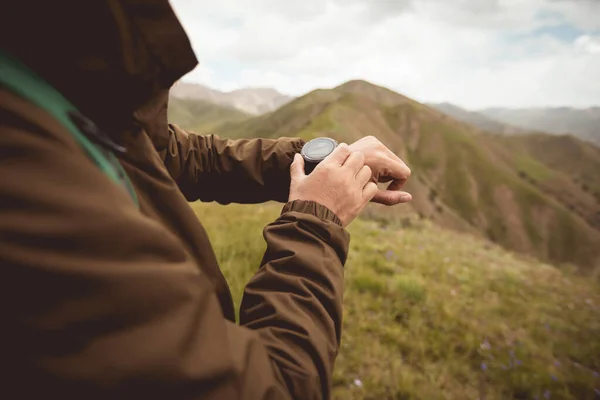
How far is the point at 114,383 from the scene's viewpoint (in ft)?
2.07

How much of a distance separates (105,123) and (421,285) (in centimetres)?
467

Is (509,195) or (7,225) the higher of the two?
(7,225)

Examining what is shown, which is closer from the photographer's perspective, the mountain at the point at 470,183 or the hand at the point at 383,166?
the hand at the point at 383,166

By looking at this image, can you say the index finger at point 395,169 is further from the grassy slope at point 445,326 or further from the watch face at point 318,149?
the grassy slope at point 445,326

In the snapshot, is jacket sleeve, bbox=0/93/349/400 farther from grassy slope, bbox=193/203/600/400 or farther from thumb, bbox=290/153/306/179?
grassy slope, bbox=193/203/600/400

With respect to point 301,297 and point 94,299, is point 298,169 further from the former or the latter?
→ point 94,299

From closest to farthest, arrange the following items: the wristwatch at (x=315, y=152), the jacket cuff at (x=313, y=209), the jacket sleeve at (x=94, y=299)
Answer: the jacket sleeve at (x=94, y=299)
the jacket cuff at (x=313, y=209)
the wristwatch at (x=315, y=152)

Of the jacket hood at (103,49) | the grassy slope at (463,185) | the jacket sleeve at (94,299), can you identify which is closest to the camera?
the jacket sleeve at (94,299)

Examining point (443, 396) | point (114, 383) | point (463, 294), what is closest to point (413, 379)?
point (443, 396)

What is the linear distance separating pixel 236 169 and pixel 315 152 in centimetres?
58

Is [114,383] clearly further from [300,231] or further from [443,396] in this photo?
[443,396]

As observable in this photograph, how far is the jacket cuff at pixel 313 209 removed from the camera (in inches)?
51.1

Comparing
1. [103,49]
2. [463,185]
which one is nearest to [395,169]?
[103,49]

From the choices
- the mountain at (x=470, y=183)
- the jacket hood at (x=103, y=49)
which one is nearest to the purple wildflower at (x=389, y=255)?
the jacket hood at (x=103, y=49)
